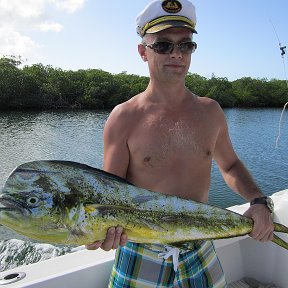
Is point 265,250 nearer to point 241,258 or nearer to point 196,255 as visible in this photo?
point 241,258

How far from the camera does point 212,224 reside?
1623 millimetres

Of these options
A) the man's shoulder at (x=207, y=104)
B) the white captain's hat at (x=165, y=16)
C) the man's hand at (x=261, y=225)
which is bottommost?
the man's hand at (x=261, y=225)

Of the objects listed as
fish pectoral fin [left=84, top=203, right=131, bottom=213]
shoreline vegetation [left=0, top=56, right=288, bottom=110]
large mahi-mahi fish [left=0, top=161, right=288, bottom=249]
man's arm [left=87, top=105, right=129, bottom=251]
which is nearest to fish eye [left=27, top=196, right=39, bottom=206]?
large mahi-mahi fish [left=0, top=161, right=288, bottom=249]

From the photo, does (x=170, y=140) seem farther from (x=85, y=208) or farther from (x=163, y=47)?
(x=85, y=208)

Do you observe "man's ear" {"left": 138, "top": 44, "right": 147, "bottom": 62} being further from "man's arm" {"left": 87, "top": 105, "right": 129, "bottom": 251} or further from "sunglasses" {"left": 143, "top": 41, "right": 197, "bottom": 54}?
"man's arm" {"left": 87, "top": 105, "right": 129, "bottom": 251}

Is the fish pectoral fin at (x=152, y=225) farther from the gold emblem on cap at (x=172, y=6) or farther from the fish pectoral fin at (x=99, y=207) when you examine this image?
the gold emblem on cap at (x=172, y=6)

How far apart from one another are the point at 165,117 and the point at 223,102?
6756 cm

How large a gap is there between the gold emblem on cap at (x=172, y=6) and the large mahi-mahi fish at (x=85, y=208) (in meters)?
0.96

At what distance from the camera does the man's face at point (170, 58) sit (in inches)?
75.3

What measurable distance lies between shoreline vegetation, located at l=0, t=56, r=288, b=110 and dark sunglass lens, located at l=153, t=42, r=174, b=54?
54.0 metres

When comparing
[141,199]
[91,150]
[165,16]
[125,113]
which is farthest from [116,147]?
[91,150]

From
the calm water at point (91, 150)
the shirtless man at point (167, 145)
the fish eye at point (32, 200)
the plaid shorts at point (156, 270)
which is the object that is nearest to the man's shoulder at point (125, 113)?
the shirtless man at point (167, 145)

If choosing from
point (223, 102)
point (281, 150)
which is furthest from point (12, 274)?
point (223, 102)

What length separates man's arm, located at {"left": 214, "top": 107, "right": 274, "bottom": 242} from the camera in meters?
1.77
